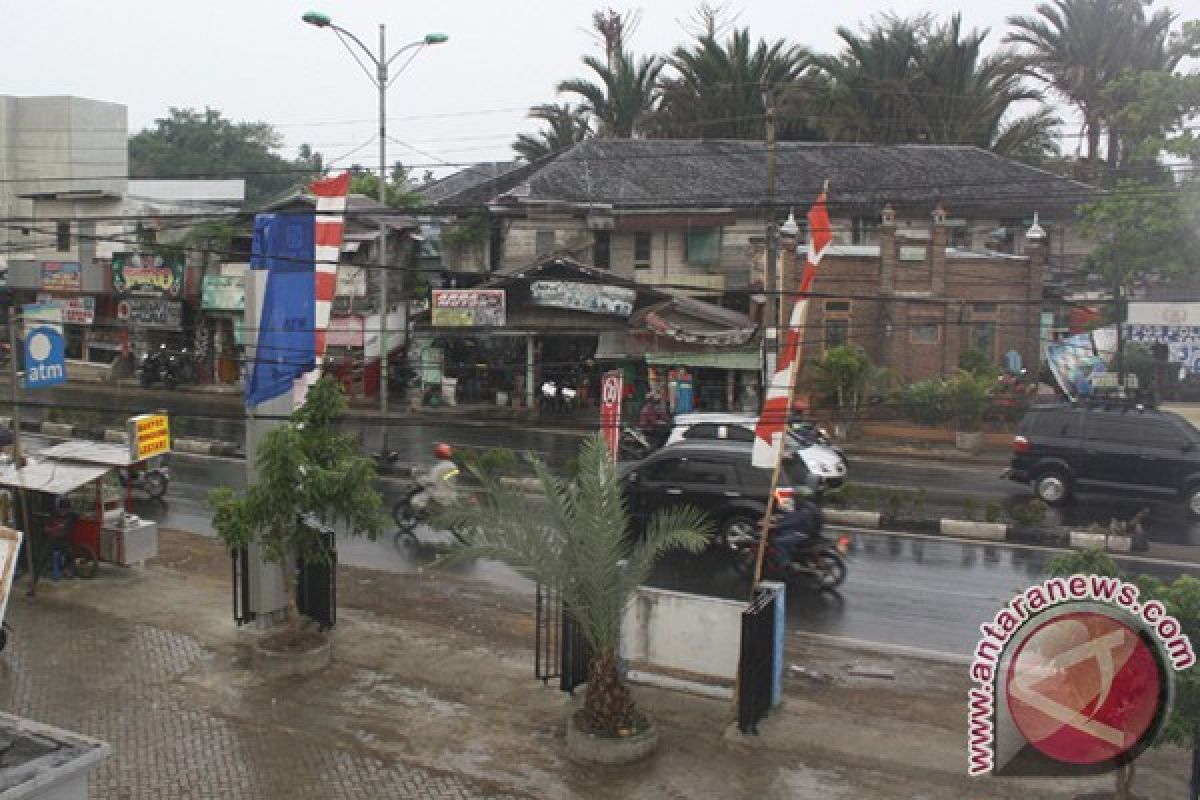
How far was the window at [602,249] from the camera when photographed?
3806cm

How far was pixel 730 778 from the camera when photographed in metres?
10.5

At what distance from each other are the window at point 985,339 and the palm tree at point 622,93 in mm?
19765

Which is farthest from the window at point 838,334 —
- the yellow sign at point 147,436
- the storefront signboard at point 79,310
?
the storefront signboard at point 79,310

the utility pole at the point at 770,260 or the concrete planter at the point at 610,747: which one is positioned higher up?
the utility pole at the point at 770,260

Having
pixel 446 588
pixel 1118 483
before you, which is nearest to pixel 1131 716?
pixel 446 588

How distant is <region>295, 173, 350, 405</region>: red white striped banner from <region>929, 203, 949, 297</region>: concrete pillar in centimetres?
2230

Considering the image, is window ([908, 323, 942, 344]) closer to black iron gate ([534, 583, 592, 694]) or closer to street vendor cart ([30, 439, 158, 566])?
street vendor cart ([30, 439, 158, 566])

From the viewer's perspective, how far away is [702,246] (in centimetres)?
3825

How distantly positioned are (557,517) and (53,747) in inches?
213

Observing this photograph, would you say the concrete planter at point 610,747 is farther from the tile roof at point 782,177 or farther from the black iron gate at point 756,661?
the tile roof at point 782,177

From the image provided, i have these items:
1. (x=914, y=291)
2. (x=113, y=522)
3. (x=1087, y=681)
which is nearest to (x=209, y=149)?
(x=914, y=291)

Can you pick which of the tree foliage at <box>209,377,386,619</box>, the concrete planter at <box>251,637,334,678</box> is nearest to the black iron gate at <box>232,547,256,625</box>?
the tree foliage at <box>209,377,386,619</box>

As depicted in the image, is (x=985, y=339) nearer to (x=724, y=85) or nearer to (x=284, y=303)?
(x=724, y=85)

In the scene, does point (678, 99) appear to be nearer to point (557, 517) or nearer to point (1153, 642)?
point (557, 517)
